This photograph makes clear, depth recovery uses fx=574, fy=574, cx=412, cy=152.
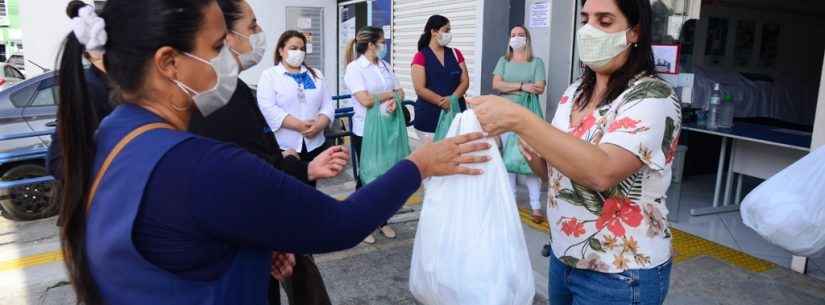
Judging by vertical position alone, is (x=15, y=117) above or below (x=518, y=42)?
below

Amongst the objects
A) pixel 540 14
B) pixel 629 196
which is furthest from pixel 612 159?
pixel 540 14

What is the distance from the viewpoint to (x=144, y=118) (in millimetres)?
1193

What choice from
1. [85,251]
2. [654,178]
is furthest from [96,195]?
[654,178]

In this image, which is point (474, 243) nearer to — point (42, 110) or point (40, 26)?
point (42, 110)

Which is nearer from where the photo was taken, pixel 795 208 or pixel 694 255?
pixel 795 208

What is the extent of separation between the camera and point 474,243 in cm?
169

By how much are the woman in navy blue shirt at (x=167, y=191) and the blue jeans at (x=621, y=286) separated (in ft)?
2.52

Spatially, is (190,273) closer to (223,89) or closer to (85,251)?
(85,251)

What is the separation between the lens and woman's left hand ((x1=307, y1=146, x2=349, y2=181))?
2.04 m

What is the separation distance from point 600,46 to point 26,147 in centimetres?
614

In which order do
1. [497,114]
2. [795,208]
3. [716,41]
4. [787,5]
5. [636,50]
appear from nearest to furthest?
[497,114] < [636,50] < [795,208] < [716,41] < [787,5]

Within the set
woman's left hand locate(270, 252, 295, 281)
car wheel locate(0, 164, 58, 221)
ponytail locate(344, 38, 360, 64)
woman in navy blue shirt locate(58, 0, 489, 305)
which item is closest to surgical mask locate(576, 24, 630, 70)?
woman in navy blue shirt locate(58, 0, 489, 305)

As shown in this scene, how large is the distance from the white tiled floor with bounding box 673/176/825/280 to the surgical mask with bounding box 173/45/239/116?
4395 millimetres

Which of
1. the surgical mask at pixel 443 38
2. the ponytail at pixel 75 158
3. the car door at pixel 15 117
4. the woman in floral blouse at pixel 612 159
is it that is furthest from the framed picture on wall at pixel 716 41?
the ponytail at pixel 75 158
